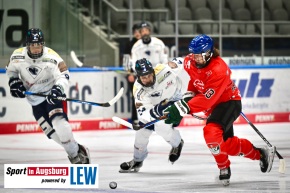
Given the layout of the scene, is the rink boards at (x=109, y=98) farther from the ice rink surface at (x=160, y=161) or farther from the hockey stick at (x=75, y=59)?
the hockey stick at (x=75, y=59)

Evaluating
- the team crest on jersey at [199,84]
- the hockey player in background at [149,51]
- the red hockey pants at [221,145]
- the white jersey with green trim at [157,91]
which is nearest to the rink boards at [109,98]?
the hockey player in background at [149,51]

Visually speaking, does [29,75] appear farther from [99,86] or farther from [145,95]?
[99,86]

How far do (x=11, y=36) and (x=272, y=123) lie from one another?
14.7 ft

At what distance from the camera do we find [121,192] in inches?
307

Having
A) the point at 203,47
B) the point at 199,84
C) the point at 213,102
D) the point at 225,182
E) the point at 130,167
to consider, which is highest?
the point at 203,47

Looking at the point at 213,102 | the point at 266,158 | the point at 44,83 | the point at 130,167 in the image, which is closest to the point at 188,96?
the point at 213,102

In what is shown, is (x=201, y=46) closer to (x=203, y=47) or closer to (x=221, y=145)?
(x=203, y=47)

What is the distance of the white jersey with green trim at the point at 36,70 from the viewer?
9.63 m

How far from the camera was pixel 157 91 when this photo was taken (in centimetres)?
978

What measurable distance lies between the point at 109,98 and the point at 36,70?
5.24 metres

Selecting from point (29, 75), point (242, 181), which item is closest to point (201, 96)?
point (242, 181)

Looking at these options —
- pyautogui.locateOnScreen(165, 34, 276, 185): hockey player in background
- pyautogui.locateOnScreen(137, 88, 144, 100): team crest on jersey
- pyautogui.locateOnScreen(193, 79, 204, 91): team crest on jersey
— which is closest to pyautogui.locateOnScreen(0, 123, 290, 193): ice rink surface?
pyautogui.locateOnScreen(165, 34, 276, 185): hockey player in background

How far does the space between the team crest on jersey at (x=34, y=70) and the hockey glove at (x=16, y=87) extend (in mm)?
162

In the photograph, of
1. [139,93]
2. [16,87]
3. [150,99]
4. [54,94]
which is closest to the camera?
[54,94]
